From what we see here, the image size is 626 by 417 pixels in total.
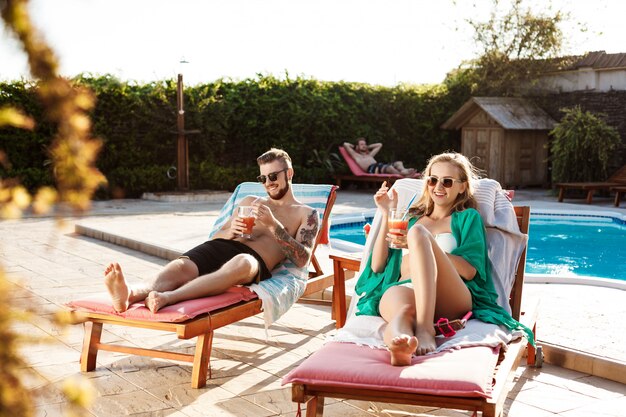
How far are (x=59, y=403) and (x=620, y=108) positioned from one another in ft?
46.5

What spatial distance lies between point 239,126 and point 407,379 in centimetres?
1346

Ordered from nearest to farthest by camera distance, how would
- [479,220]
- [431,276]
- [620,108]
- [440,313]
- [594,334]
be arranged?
[431,276] < [440,313] < [479,220] < [594,334] < [620,108]

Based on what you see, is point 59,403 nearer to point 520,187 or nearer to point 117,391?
point 117,391

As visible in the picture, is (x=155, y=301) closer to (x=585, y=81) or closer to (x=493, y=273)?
(x=493, y=273)

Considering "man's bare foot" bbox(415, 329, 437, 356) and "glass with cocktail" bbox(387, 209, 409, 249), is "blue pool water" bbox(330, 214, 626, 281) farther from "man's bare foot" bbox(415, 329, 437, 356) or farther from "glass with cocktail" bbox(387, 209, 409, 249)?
"man's bare foot" bbox(415, 329, 437, 356)

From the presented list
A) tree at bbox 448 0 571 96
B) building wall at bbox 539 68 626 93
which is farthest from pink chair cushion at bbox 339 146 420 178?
building wall at bbox 539 68 626 93

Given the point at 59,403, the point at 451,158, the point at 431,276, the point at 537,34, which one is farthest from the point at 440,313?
the point at 537,34

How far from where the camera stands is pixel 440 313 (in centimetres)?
352

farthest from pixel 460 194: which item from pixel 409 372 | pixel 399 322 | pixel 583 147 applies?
pixel 583 147

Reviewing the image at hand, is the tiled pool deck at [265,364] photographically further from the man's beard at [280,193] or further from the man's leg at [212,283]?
the man's beard at [280,193]

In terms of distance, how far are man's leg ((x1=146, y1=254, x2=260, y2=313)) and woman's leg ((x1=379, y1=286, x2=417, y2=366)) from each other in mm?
908

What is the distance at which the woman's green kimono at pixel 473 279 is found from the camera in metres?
3.62

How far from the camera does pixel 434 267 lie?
3.30 meters

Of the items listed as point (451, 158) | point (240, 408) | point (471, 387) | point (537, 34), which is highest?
point (537, 34)
